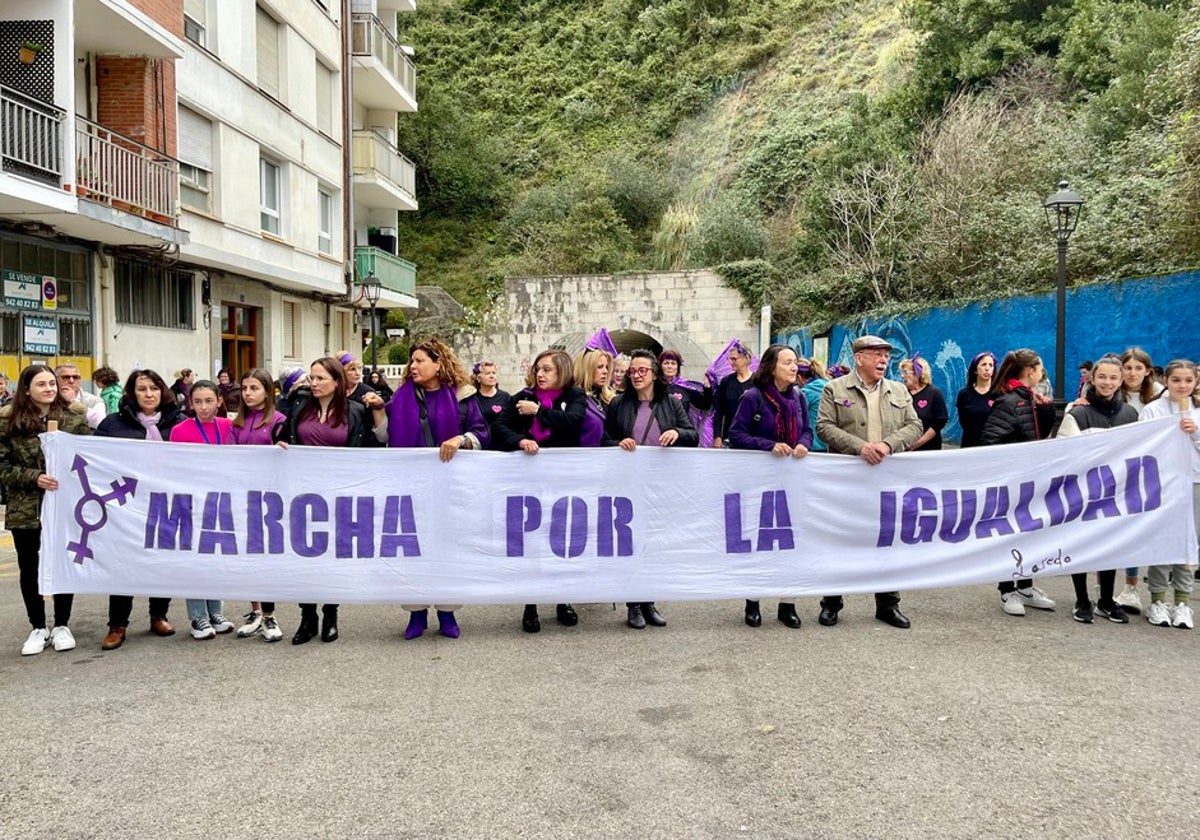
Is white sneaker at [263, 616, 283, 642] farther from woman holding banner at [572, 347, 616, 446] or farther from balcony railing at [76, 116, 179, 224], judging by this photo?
balcony railing at [76, 116, 179, 224]

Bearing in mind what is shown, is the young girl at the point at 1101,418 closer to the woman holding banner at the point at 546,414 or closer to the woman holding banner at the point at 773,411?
the woman holding banner at the point at 773,411

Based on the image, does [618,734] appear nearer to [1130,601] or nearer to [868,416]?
[868,416]

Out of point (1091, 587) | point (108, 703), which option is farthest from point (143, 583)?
point (1091, 587)

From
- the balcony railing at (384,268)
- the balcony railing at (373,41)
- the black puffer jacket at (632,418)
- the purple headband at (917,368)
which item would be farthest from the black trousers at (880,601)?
the balcony railing at (373,41)

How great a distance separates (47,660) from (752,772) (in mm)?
4353

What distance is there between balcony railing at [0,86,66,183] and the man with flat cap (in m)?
10.9

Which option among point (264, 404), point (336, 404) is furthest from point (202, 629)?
point (336, 404)

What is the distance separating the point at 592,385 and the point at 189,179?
45.2 ft

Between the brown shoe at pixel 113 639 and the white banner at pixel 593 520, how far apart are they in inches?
10.2

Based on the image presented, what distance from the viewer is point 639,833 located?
3391 mm

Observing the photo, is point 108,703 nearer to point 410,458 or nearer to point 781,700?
point 410,458

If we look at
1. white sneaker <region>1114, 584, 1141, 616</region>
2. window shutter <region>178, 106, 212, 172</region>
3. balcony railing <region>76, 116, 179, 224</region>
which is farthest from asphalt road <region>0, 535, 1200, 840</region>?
window shutter <region>178, 106, 212, 172</region>

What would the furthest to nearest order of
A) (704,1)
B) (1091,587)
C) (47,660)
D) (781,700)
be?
(704,1)
(1091,587)
(47,660)
(781,700)

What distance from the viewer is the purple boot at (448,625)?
6.11 m
